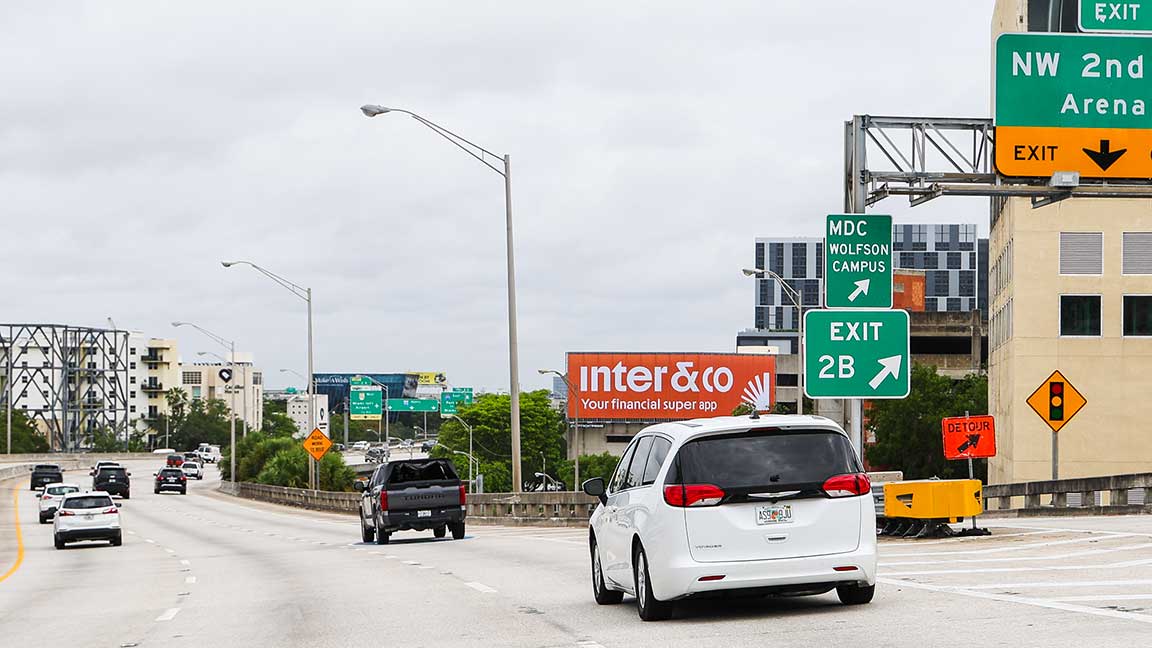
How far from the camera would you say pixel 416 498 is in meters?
33.9

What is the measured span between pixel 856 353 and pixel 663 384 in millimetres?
118725

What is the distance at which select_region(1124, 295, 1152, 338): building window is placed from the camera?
216 ft

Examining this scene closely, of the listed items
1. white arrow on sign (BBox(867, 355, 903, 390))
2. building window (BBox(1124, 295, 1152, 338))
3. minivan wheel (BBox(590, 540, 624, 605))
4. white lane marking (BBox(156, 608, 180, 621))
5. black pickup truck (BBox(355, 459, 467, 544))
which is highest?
building window (BBox(1124, 295, 1152, 338))

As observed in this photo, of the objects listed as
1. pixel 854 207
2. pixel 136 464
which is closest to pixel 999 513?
pixel 854 207

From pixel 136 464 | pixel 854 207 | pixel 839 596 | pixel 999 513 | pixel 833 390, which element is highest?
pixel 854 207

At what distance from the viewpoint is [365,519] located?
35906 millimetres

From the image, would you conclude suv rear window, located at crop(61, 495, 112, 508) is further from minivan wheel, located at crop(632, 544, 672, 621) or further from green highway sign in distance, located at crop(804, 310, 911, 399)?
minivan wheel, located at crop(632, 544, 672, 621)

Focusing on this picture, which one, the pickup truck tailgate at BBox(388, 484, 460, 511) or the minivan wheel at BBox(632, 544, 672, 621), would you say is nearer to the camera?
the minivan wheel at BBox(632, 544, 672, 621)

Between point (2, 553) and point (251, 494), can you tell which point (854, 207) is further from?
point (251, 494)

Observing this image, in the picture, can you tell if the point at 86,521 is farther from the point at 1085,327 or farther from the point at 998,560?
the point at 1085,327

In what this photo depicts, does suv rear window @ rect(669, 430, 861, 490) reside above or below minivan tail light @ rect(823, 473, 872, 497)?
above

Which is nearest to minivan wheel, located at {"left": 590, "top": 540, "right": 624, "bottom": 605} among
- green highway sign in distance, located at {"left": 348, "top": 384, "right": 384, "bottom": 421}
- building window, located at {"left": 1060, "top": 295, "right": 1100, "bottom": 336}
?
building window, located at {"left": 1060, "top": 295, "right": 1100, "bottom": 336}

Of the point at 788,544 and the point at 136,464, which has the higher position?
the point at 788,544

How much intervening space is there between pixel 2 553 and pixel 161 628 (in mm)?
27388
